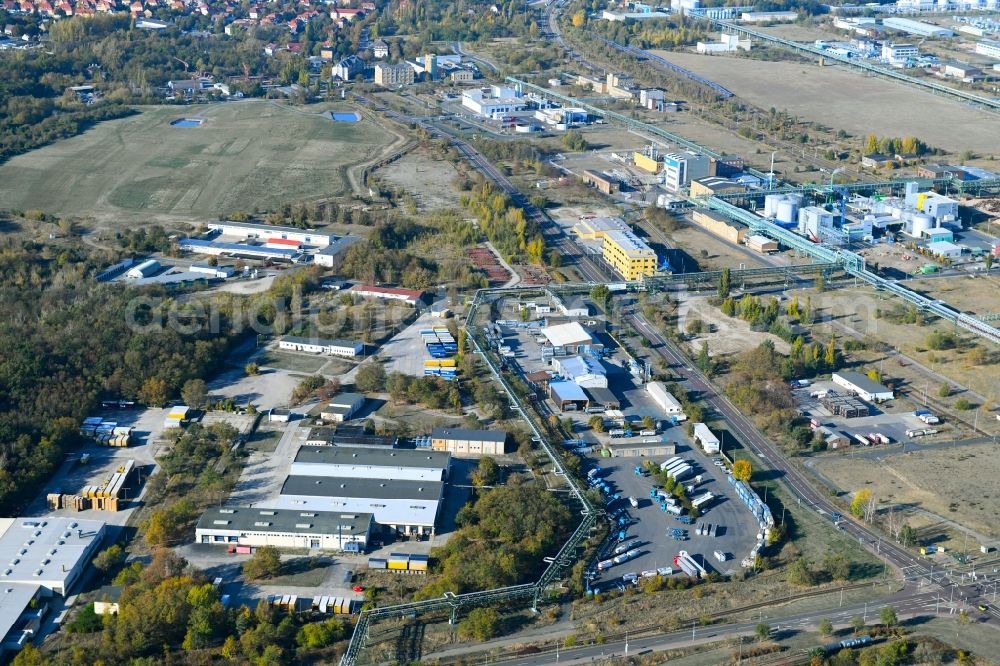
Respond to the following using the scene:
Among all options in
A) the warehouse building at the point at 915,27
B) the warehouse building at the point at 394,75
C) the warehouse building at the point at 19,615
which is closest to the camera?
the warehouse building at the point at 19,615

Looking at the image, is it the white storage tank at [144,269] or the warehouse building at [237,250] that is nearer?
the white storage tank at [144,269]

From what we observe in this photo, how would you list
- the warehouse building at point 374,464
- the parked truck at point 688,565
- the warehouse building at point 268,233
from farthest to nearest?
the warehouse building at point 268,233 → the warehouse building at point 374,464 → the parked truck at point 688,565

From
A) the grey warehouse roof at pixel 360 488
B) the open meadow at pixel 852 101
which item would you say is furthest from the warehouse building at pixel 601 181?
the grey warehouse roof at pixel 360 488

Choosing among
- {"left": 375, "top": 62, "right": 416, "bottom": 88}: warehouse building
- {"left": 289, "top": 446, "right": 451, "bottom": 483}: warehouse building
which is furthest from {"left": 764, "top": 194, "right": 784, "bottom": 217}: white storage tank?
{"left": 375, "top": 62, "right": 416, "bottom": 88}: warehouse building

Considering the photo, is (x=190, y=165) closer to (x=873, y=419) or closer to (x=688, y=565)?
→ (x=873, y=419)

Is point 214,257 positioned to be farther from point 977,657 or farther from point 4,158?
point 977,657

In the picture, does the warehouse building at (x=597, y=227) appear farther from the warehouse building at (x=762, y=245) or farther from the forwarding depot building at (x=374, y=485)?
the forwarding depot building at (x=374, y=485)
